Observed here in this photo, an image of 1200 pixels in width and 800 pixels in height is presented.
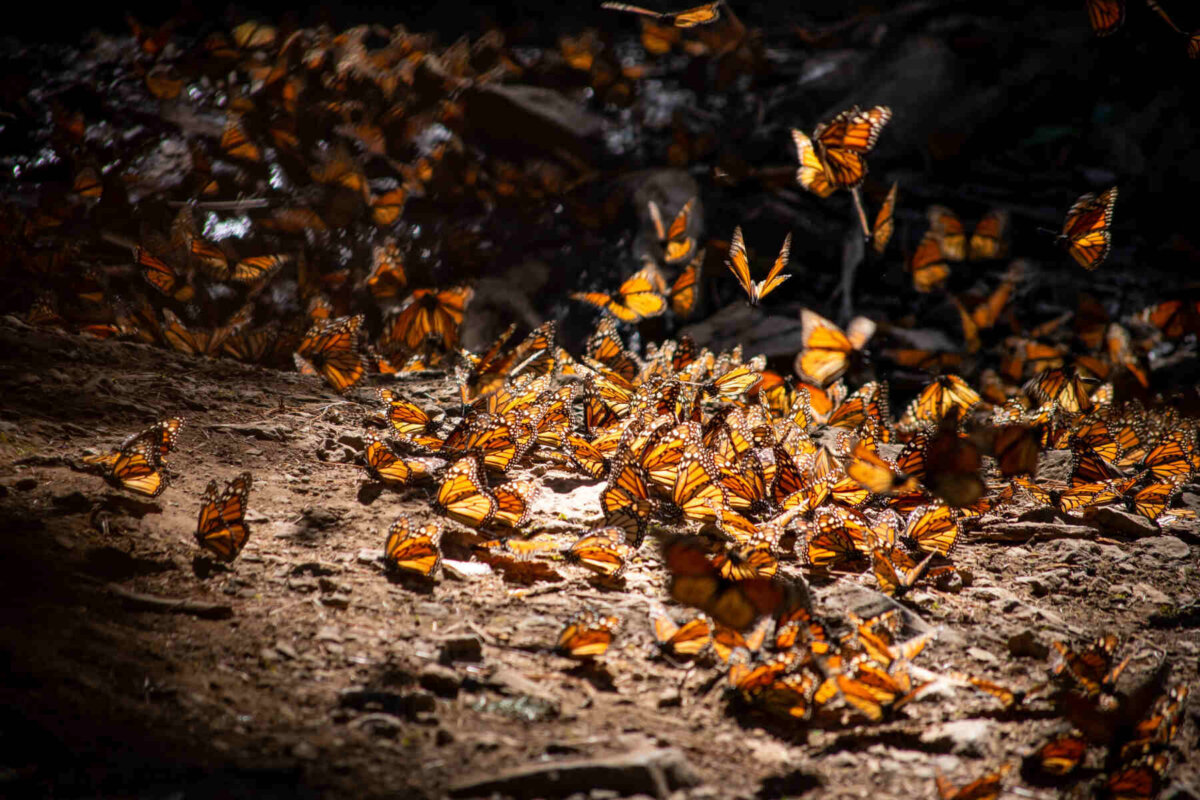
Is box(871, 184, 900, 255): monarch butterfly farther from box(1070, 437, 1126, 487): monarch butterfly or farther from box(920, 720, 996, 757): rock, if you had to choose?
box(920, 720, 996, 757): rock

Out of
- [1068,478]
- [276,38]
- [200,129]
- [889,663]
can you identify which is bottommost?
[1068,478]

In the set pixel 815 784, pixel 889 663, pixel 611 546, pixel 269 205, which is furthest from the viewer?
pixel 269 205

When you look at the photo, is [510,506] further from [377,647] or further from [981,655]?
[981,655]

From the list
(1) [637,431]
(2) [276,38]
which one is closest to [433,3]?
(2) [276,38]

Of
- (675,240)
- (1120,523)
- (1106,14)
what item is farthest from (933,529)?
(1106,14)

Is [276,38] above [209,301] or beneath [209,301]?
above

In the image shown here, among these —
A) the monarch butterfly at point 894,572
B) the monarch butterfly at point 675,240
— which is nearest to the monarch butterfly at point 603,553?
the monarch butterfly at point 894,572

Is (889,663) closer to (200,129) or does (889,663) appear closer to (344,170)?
(344,170)
